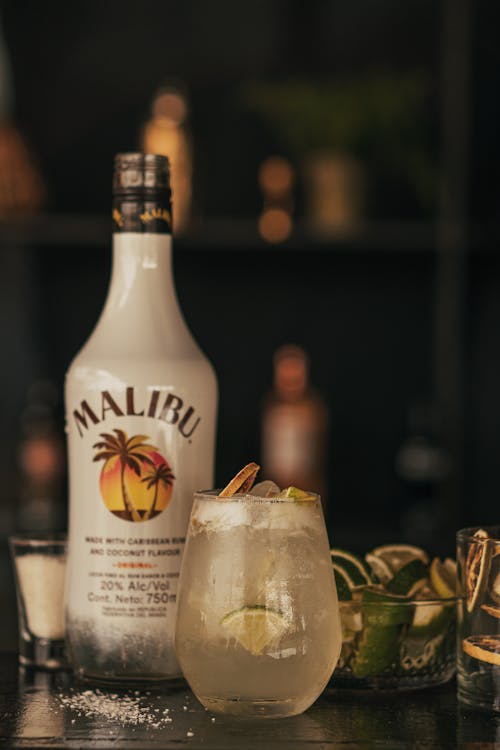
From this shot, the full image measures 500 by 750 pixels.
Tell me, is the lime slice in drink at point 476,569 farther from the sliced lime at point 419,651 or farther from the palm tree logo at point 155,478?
the palm tree logo at point 155,478

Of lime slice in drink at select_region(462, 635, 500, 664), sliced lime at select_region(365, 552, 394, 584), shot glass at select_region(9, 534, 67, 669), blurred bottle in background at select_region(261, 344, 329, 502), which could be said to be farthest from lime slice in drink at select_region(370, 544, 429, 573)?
blurred bottle in background at select_region(261, 344, 329, 502)

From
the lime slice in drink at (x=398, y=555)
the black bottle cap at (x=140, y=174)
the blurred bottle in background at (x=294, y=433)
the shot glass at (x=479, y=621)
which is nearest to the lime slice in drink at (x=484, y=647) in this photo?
the shot glass at (x=479, y=621)

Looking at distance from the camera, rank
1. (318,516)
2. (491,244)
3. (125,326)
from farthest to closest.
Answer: (491,244) → (125,326) → (318,516)

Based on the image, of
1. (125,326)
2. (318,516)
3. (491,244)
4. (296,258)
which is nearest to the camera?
(318,516)

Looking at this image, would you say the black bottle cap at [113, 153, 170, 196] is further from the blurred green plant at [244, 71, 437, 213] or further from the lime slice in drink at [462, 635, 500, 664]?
the blurred green plant at [244, 71, 437, 213]

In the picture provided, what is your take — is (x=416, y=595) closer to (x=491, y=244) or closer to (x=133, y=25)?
(x=491, y=244)

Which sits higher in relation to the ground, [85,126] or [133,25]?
[133,25]

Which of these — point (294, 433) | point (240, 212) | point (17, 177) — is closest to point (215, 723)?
point (294, 433)

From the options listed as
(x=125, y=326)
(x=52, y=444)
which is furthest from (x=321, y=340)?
(x=125, y=326)
